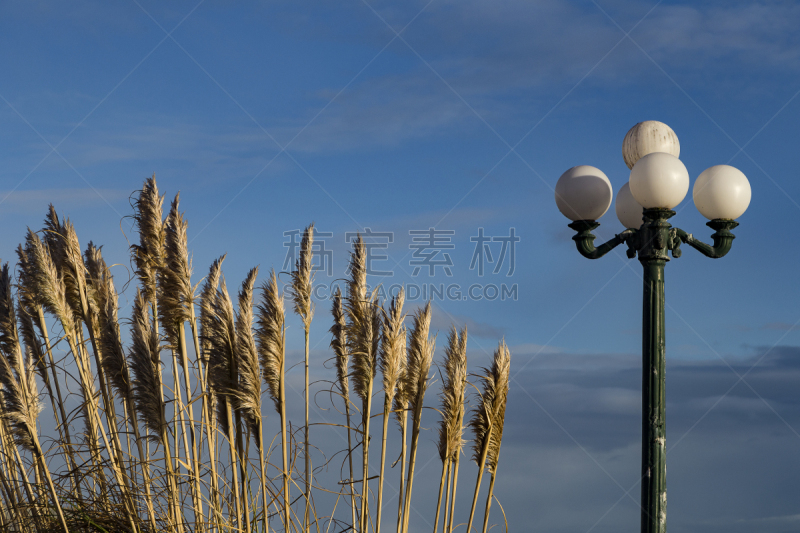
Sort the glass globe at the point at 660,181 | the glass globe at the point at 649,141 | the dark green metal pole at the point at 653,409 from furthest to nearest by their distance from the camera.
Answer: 1. the glass globe at the point at 649,141
2. the glass globe at the point at 660,181
3. the dark green metal pole at the point at 653,409

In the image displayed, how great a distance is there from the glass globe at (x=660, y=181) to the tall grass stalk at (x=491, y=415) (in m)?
1.41

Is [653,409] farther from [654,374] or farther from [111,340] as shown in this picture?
[111,340]

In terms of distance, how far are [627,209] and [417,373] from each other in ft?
6.59

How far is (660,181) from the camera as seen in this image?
13.9 ft

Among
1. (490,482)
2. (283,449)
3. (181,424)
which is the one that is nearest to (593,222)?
(490,482)

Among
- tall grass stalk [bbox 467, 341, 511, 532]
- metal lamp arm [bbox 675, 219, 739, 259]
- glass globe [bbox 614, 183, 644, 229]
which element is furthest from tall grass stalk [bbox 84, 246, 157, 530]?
metal lamp arm [bbox 675, 219, 739, 259]

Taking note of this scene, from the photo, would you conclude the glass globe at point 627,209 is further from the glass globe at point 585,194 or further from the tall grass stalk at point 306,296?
the tall grass stalk at point 306,296

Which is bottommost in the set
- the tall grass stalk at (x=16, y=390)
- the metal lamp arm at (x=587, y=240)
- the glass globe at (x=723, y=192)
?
the tall grass stalk at (x=16, y=390)

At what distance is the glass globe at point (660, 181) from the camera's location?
425cm

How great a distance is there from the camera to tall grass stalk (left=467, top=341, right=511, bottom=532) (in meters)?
4.75

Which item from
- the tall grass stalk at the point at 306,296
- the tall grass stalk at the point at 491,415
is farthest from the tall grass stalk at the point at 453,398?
the tall grass stalk at the point at 306,296

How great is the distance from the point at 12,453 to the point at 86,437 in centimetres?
89

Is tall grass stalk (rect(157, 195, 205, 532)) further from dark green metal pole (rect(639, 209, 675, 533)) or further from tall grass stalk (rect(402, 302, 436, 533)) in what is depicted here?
dark green metal pole (rect(639, 209, 675, 533))

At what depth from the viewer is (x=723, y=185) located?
4.58 metres
